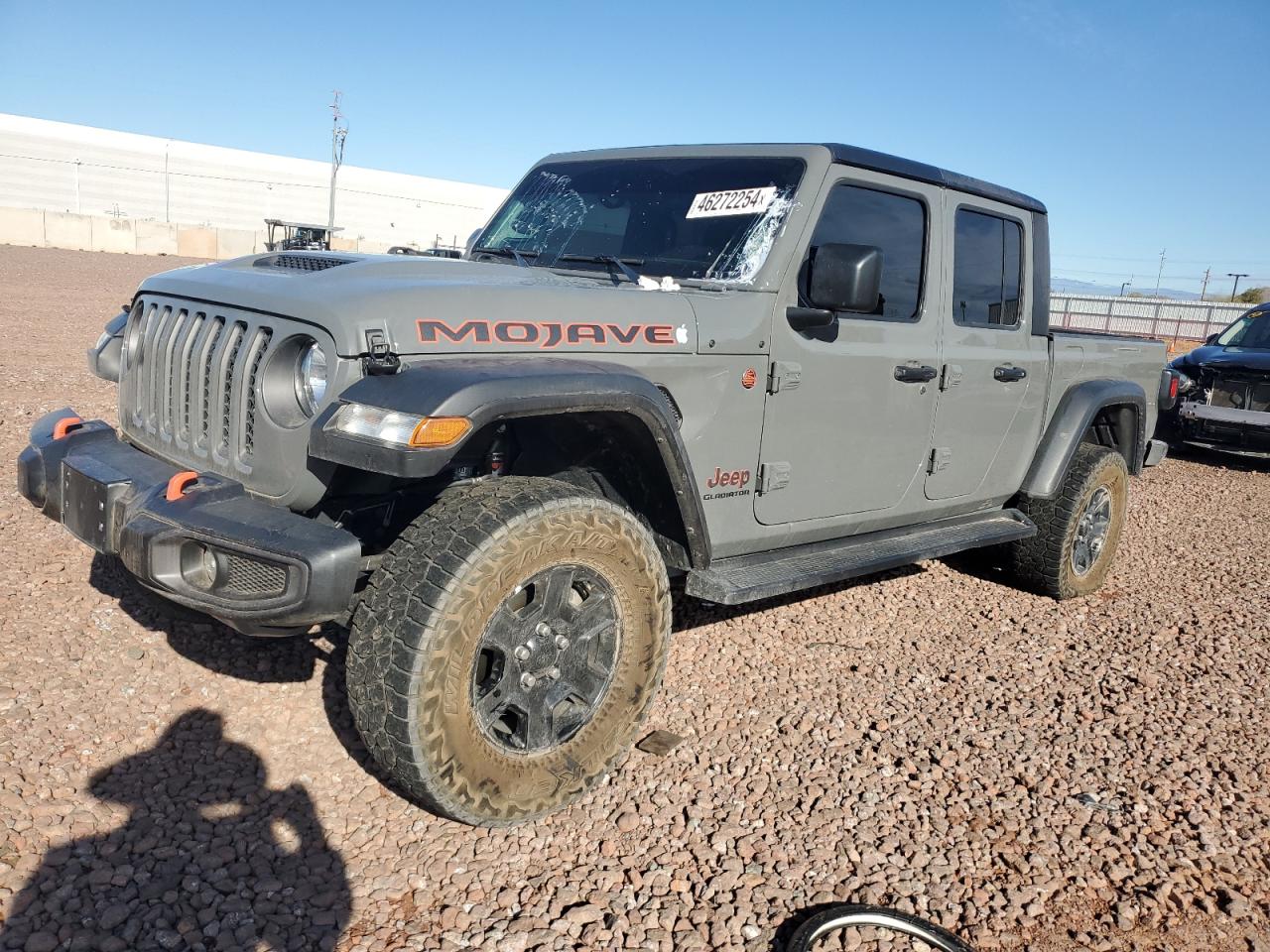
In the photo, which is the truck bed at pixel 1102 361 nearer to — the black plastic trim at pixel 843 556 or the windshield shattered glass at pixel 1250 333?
the black plastic trim at pixel 843 556

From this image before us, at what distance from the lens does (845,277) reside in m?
3.32

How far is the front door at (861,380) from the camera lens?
140 inches

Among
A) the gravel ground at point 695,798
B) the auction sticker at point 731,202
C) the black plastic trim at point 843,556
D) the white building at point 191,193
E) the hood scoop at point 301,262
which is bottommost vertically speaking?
the gravel ground at point 695,798

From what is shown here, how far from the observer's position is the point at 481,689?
276cm

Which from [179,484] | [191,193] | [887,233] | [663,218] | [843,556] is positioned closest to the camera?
[179,484]

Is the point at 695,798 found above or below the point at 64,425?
below

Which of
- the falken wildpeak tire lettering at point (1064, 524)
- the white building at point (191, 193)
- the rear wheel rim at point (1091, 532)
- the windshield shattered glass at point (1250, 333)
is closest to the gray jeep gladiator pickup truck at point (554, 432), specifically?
the falken wildpeak tire lettering at point (1064, 524)

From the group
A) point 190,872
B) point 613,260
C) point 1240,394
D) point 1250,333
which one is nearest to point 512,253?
point 613,260

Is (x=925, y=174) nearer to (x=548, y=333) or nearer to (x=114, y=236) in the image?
(x=548, y=333)

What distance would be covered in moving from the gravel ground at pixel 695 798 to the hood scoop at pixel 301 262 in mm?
1457

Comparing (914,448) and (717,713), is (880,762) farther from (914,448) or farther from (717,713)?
(914,448)

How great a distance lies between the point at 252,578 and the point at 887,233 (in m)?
2.81

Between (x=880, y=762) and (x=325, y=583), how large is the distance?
2.00 m

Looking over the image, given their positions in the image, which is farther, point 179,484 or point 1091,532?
point 1091,532
